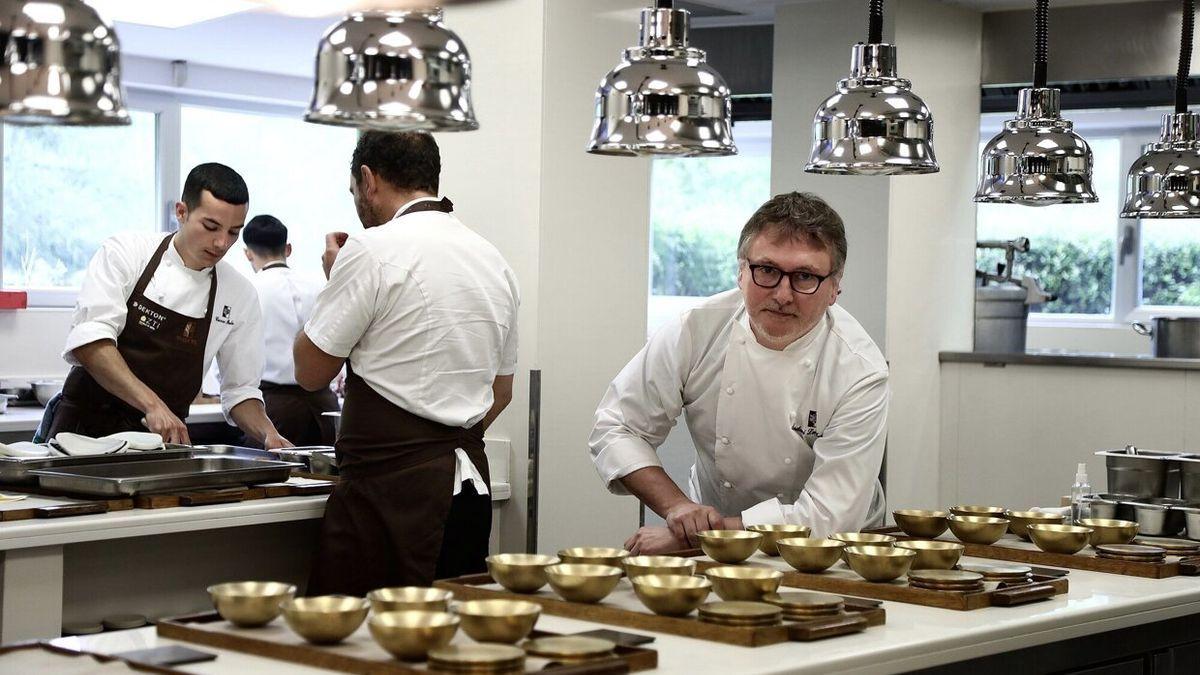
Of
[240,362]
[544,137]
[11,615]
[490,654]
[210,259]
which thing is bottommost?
[11,615]

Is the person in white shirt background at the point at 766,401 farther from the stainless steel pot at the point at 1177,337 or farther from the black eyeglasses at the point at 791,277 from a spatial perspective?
the stainless steel pot at the point at 1177,337

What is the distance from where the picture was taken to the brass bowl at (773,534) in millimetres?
2857

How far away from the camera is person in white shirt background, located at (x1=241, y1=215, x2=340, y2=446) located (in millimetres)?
6301

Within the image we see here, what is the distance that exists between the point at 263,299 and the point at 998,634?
481 cm

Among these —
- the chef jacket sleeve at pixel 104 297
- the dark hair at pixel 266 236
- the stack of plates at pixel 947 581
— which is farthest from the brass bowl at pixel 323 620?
the dark hair at pixel 266 236

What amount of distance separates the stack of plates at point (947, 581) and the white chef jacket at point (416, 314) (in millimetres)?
1389

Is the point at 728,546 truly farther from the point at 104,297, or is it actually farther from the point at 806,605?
the point at 104,297

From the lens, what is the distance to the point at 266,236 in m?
6.72

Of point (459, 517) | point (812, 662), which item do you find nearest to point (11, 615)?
point (459, 517)

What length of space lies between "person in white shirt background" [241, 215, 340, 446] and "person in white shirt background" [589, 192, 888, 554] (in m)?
2.87

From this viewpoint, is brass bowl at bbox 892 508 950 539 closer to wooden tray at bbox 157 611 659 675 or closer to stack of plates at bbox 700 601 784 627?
stack of plates at bbox 700 601 784 627

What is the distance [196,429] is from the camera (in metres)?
6.46

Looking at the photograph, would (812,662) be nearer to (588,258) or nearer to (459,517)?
(459,517)

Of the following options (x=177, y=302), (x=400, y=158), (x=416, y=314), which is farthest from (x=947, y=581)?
(x=177, y=302)
